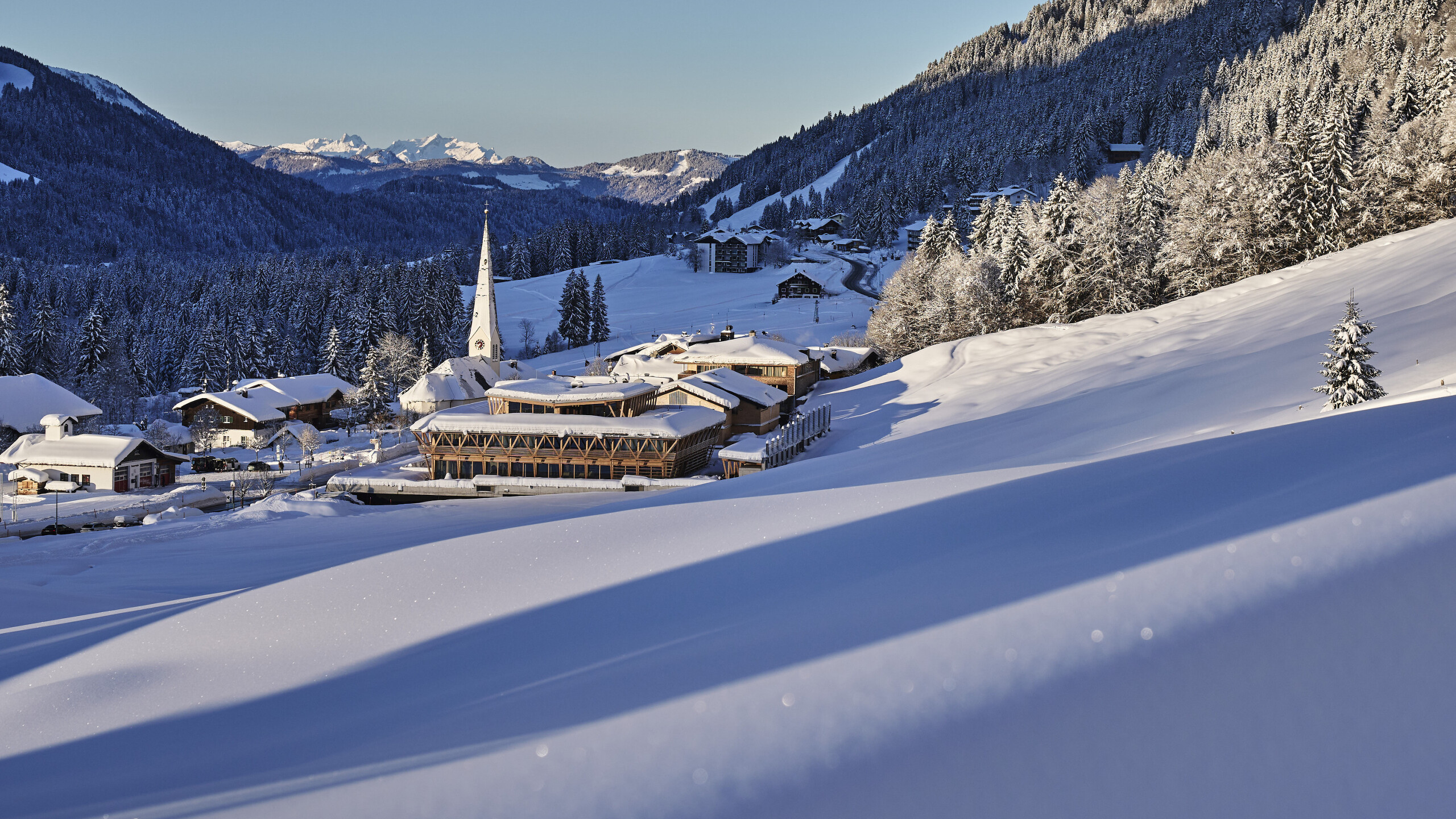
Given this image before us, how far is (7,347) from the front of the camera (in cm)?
6238

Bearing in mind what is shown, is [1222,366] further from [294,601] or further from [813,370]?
[813,370]

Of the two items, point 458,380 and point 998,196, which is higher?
point 998,196

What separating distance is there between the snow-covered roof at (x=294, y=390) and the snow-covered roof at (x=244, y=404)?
442mm

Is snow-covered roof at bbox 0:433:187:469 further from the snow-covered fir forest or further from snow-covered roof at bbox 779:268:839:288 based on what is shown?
snow-covered roof at bbox 779:268:839:288

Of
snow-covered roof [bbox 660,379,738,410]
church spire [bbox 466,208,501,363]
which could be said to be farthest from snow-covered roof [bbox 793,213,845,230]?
snow-covered roof [bbox 660,379,738,410]

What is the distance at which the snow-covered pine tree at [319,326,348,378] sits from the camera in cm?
7350

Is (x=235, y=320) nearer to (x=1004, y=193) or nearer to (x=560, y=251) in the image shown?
(x=560, y=251)

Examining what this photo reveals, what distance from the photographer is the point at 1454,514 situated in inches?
227

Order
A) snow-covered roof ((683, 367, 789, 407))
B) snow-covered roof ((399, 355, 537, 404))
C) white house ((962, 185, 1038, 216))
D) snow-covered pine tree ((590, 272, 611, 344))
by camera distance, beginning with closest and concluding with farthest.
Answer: snow-covered roof ((683, 367, 789, 407))
snow-covered roof ((399, 355, 537, 404))
snow-covered pine tree ((590, 272, 611, 344))
white house ((962, 185, 1038, 216))

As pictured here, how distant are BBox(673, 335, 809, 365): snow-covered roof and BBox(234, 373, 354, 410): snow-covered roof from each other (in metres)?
25.8

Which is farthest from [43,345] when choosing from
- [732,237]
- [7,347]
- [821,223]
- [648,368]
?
[821,223]

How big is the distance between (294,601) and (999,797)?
7.59 metres

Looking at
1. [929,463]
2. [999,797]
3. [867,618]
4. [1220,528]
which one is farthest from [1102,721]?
[929,463]

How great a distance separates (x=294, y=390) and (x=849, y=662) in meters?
59.8
